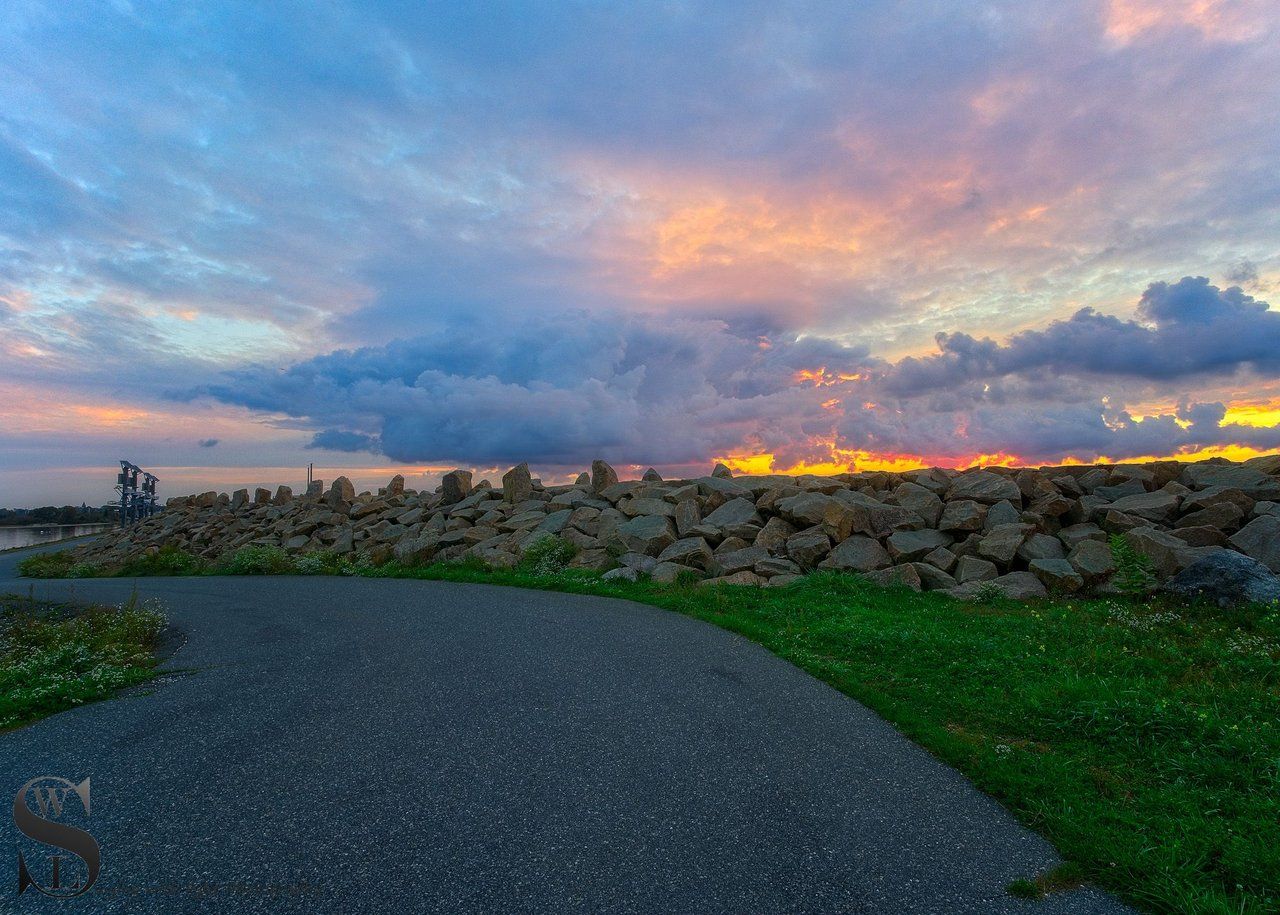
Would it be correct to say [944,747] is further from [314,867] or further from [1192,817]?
[314,867]

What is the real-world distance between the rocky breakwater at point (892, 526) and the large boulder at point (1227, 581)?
31 millimetres

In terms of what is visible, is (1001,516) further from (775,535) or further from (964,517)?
(775,535)

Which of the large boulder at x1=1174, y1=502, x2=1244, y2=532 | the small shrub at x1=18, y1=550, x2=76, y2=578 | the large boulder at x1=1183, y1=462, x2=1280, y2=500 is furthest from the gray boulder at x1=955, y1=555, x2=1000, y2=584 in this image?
the small shrub at x1=18, y1=550, x2=76, y2=578

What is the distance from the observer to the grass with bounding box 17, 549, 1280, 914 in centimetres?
432

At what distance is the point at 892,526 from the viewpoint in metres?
14.6

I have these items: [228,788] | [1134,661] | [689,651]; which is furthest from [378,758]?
[1134,661]

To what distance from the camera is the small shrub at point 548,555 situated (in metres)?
16.2

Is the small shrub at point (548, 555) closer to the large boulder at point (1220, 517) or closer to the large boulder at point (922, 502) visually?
the large boulder at point (922, 502)

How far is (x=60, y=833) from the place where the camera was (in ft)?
15.0

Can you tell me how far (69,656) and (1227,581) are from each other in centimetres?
1685

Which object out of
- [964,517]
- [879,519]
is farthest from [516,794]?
[964,517]

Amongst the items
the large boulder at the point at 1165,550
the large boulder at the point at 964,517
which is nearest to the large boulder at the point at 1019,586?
the large boulder at the point at 1165,550

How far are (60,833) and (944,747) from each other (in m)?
6.98

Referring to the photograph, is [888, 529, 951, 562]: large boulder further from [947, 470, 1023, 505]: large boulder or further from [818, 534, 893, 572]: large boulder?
[947, 470, 1023, 505]: large boulder
